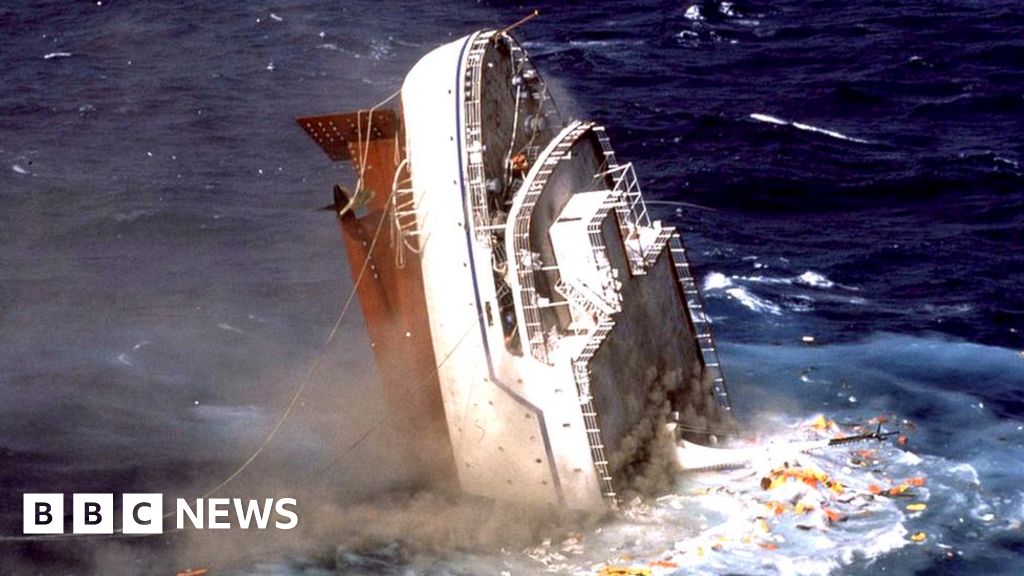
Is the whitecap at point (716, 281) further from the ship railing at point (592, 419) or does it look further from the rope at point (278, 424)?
the ship railing at point (592, 419)

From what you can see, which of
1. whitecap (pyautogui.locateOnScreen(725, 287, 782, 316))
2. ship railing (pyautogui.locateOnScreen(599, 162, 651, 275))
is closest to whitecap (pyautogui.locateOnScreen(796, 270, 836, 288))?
whitecap (pyautogui.locateOnScreen(725, 287, 782, 316))

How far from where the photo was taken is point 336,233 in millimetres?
60500

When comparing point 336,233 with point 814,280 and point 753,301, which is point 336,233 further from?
point 814,280

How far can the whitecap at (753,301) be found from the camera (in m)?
56.0

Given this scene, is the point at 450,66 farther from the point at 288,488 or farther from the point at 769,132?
the point at 769,132

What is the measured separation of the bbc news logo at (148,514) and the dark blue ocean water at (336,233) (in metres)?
0.82

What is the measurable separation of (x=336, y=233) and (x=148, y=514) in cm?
2460

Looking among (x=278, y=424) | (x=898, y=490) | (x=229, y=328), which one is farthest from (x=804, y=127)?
(x=278, y=424)

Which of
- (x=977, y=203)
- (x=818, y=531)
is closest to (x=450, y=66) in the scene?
(x=818, y=531)

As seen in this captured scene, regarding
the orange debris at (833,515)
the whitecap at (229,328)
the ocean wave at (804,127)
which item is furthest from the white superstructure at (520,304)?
the ocean wave at (804,127)

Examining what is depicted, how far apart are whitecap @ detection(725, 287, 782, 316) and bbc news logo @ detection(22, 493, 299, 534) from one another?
2451 cm

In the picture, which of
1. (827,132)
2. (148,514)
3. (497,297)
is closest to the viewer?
(497,297)

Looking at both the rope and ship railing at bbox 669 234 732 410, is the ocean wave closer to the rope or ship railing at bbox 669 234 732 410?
ship railing at bbox 669 234 732 410

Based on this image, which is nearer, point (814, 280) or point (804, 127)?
point (814, 280)
